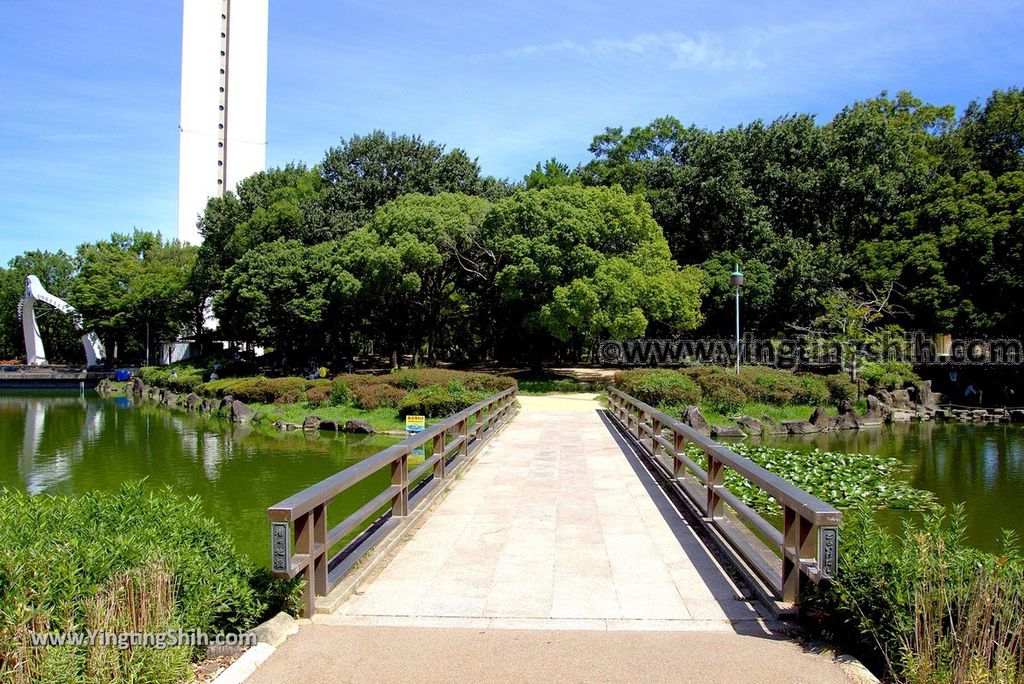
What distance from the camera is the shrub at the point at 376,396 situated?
22.9 m

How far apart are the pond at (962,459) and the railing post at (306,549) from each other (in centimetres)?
765

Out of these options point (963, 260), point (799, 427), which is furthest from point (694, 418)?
point (963, 260)

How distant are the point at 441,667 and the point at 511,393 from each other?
1527cm

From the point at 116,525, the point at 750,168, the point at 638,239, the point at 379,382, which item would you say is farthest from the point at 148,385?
the point at 116,525

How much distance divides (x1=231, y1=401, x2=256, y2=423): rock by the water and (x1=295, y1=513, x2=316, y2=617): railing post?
2176cm

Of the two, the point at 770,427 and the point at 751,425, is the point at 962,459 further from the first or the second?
the point at 751,425

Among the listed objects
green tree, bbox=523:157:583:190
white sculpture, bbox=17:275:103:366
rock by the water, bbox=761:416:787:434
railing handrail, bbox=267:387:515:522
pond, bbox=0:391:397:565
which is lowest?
pond, bbox=0:391:397:565

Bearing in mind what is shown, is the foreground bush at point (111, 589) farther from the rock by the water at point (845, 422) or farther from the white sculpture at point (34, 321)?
the white sculpture at point (34, 321)

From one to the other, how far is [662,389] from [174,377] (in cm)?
2801

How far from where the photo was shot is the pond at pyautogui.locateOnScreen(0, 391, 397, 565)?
36.9 feet

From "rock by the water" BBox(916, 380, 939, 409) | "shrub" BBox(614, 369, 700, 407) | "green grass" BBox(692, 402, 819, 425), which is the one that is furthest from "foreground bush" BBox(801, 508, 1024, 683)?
"rock by the water" BBox(916, 380, 939, 409)

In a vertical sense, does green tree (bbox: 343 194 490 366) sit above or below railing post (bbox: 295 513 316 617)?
above

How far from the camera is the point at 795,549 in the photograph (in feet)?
13.6

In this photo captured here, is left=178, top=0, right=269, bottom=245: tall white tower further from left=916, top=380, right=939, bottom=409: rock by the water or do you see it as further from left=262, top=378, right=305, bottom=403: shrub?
left=916, top=380, right=939, bottom=409: rock by the water
